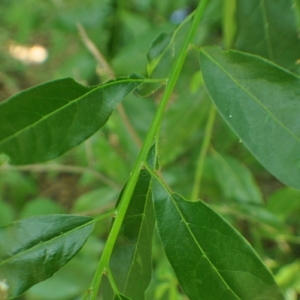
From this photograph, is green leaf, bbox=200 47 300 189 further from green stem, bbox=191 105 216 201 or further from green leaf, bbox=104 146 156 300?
green stem, bbox=191 105 216 201

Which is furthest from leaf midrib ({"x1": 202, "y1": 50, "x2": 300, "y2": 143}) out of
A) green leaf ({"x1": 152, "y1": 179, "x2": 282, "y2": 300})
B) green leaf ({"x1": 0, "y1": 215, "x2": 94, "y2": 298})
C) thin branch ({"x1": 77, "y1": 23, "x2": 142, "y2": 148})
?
thin branch ({"x1": 77, "y1": 23, "x2": 142, "y2": 148})

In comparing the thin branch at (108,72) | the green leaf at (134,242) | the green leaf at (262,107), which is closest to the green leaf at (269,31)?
the green leaf at (262,107)

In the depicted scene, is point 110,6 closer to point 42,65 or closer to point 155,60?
point 155,60

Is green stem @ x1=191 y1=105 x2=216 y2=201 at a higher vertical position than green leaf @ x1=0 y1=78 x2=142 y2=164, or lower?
lower

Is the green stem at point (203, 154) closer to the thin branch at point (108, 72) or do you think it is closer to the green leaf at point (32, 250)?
the thin branch at point (108, 72)

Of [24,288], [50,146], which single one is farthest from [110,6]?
[24,288]

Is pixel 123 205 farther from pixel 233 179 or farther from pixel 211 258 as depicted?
pixel 233 179

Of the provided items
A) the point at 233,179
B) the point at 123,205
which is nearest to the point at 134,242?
the point at 123,205
